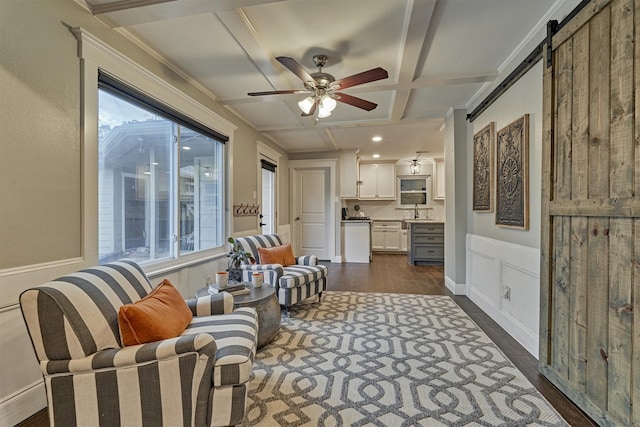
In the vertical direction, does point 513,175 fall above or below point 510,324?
above

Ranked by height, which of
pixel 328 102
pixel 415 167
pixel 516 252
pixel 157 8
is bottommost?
pixel 516 252

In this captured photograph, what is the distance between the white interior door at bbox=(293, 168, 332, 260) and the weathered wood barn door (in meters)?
4.72

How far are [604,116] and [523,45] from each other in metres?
1.23

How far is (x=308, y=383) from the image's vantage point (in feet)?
5.91

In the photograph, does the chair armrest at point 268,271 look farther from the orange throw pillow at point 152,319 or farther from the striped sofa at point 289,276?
the orange throw pillow at point 152,319

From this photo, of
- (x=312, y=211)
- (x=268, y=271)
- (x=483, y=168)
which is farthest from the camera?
(x=312, y=211)

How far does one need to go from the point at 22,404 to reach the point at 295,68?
2577 millimetres

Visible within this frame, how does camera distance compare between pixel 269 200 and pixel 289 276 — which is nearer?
pixel 289 276

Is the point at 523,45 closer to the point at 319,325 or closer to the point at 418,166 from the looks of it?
the point at 319,325

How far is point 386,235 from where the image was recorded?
24.7ft

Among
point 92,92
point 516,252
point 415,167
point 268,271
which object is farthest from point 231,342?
point 415,167

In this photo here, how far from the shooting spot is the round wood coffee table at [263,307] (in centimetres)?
220

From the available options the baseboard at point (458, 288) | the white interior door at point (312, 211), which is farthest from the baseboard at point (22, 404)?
the white interior door at point (312, 211)

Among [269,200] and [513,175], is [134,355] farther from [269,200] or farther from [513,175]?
[269,200]
